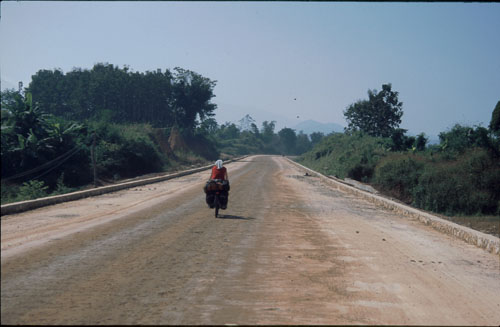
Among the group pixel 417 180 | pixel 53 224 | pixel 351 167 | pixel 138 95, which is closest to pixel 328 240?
pixel 53 224

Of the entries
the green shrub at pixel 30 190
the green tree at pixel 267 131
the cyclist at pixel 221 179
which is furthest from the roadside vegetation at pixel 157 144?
the green tree at pixel 267 131

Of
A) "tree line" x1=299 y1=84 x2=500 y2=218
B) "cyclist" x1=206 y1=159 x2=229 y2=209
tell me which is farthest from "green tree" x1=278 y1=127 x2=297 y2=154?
"cyclist" x1=206 y1=159 x2=229 y2=209

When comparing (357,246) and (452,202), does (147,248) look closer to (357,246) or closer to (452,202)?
(357,246)

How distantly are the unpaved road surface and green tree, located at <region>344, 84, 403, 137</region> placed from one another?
48.7 m

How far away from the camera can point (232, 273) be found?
6.92 metres

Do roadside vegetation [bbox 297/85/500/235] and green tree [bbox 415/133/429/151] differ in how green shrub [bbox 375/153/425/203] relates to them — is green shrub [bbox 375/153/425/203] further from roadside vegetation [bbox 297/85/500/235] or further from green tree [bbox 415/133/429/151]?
green tree [bbox 415/133/429/151]

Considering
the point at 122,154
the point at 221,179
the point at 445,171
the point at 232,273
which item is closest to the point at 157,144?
the point at 122,154

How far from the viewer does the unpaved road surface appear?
484 cm

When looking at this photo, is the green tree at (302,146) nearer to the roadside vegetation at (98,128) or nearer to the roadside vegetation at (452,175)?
the roadside vegetation at (98,128)

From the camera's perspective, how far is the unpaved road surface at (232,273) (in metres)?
4.84

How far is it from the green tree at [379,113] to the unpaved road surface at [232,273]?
48.7m

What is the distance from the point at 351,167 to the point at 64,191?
25.4 m

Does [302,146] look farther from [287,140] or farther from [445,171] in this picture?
[445,171]

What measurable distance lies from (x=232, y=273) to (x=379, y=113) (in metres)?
55.8
